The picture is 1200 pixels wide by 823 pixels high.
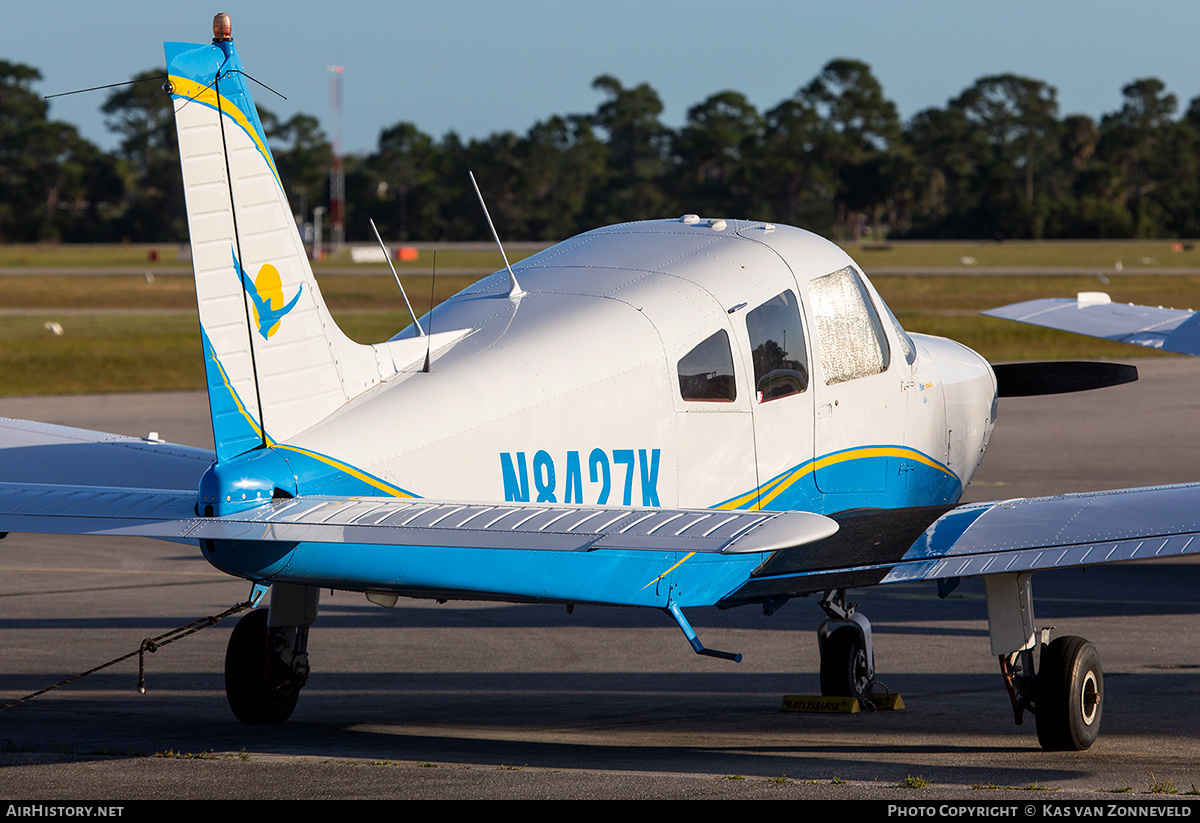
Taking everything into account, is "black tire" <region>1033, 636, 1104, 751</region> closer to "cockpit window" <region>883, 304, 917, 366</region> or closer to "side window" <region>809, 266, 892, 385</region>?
"side window" <region>809, 266, 892, 385</region>

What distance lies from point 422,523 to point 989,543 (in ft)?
11.2

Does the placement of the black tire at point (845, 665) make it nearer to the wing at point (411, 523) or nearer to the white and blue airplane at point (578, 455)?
the white and blue airplane at point (578, 455)

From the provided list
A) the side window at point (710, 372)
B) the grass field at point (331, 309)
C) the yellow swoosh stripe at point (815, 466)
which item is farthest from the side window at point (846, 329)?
the grass field at point (331, 309)

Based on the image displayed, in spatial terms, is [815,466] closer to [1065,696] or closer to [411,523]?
[1065,696]

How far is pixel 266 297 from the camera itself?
23.6 ft

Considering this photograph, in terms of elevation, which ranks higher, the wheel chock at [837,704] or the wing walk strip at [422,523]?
the wing walk strip at [422,523]

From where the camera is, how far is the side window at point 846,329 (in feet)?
30.7

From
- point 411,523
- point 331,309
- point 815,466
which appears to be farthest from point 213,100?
point 331,309

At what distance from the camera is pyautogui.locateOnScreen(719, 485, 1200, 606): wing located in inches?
307

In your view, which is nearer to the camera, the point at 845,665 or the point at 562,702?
the point at 845,665

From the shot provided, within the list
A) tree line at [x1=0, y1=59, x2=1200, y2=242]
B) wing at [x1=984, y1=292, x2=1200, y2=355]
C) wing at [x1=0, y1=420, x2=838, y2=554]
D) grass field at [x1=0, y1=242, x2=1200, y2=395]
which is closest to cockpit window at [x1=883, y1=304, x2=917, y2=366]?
wing at [x1=984, y1=292, x2=1200, y2=355]

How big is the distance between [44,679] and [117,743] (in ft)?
7.48

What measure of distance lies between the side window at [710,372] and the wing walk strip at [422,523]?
184 centimetres

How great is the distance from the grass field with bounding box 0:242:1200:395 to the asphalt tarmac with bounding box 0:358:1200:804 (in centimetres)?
2369
